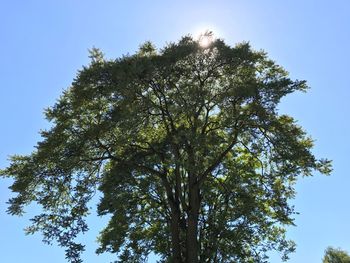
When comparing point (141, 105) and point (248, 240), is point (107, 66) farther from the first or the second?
point (248, 240)

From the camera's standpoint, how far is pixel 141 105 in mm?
24594

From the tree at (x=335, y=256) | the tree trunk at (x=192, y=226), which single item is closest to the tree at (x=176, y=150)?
the tree trunk at (x=192, y=226)

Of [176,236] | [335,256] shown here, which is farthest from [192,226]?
[335,256]

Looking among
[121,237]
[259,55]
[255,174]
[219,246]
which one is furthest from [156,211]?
[259,55]

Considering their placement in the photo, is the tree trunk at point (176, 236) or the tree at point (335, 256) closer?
the tree trunk at point (176, 236)

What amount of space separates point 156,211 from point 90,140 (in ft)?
23.7

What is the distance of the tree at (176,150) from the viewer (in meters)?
24.2

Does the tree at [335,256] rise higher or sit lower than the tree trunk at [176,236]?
higher

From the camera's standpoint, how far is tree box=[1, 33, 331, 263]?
79.5 feet

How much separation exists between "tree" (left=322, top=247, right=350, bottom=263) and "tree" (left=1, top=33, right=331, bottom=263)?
34.5 meters

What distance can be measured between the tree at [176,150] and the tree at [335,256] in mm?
34482

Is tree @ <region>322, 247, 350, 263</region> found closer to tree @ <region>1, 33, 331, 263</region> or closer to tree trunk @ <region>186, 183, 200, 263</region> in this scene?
tree @ <region>1, 33, 331, 263</region>

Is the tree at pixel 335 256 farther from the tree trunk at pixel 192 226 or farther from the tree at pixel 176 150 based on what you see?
the tree trunk at pixel 192 226

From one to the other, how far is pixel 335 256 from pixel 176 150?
43.9 metres
